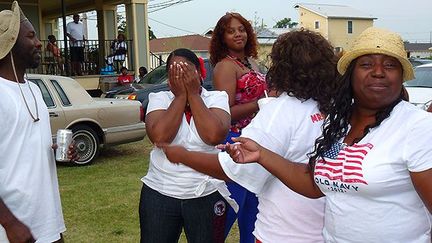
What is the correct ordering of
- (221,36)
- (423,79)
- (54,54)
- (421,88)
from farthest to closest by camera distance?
(54,54)
(423,79)
(421,88)
(221,36)

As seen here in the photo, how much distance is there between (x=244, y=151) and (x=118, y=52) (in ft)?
52.0

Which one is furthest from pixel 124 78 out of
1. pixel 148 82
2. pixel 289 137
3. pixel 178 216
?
pixel 289 137

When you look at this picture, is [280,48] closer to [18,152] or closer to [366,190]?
[366,190]

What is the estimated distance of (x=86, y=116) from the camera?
855 cm

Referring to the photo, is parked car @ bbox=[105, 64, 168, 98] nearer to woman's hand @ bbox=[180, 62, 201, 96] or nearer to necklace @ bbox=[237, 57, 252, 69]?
necklace @ bbox=[237, 57, 252, 69]

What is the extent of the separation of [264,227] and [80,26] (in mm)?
16301

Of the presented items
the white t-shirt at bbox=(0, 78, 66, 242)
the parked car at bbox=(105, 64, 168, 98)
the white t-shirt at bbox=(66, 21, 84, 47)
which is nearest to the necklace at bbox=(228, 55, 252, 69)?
the white t-shirt at bbox=(0, 78, 66, 242)

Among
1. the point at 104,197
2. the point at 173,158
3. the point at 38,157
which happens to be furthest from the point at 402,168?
the point at 104,197

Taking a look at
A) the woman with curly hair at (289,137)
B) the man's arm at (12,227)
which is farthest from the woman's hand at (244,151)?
the man's arm at (12,227)

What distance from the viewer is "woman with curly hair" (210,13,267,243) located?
12.0 feet

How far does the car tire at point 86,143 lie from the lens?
852 cm

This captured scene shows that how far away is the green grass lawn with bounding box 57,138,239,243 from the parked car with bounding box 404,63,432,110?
17.7 feet

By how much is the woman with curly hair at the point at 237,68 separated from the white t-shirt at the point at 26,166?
119 centimetres

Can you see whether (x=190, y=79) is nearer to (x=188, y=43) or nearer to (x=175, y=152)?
(x=175, y=152)
